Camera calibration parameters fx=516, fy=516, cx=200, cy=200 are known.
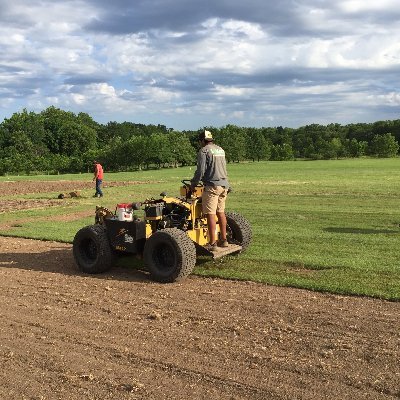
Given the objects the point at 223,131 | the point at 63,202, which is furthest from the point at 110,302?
the point at 223,131

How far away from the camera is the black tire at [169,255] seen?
8352mm

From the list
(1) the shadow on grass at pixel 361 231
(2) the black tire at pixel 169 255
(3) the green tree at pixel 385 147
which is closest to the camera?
(2) the black tire at pixel 169 255

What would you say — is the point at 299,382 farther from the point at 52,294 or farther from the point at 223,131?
the point at 223,131

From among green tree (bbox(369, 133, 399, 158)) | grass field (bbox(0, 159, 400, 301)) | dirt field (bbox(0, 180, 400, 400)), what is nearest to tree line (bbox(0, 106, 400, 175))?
green tree (bbox(369, 133, 399, 158))

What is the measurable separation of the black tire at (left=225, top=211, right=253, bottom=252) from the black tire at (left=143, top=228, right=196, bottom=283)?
1644 millimetres

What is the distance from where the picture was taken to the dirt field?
15.3 ft

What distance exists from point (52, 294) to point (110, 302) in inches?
44.0

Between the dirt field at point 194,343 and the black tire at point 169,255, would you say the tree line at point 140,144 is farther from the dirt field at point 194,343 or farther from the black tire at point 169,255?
the dirt field at point 194,343

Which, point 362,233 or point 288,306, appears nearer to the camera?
point 288,306

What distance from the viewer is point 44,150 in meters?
105

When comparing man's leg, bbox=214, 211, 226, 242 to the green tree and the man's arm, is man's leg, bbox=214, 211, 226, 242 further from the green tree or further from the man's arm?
the green tree

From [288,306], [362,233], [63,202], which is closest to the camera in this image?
[288,306]

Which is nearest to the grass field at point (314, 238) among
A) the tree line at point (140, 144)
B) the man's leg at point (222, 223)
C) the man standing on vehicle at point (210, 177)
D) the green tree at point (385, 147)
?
the man's leg at point (222, 223)

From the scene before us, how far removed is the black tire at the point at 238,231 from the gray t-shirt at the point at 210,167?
1287 mm
